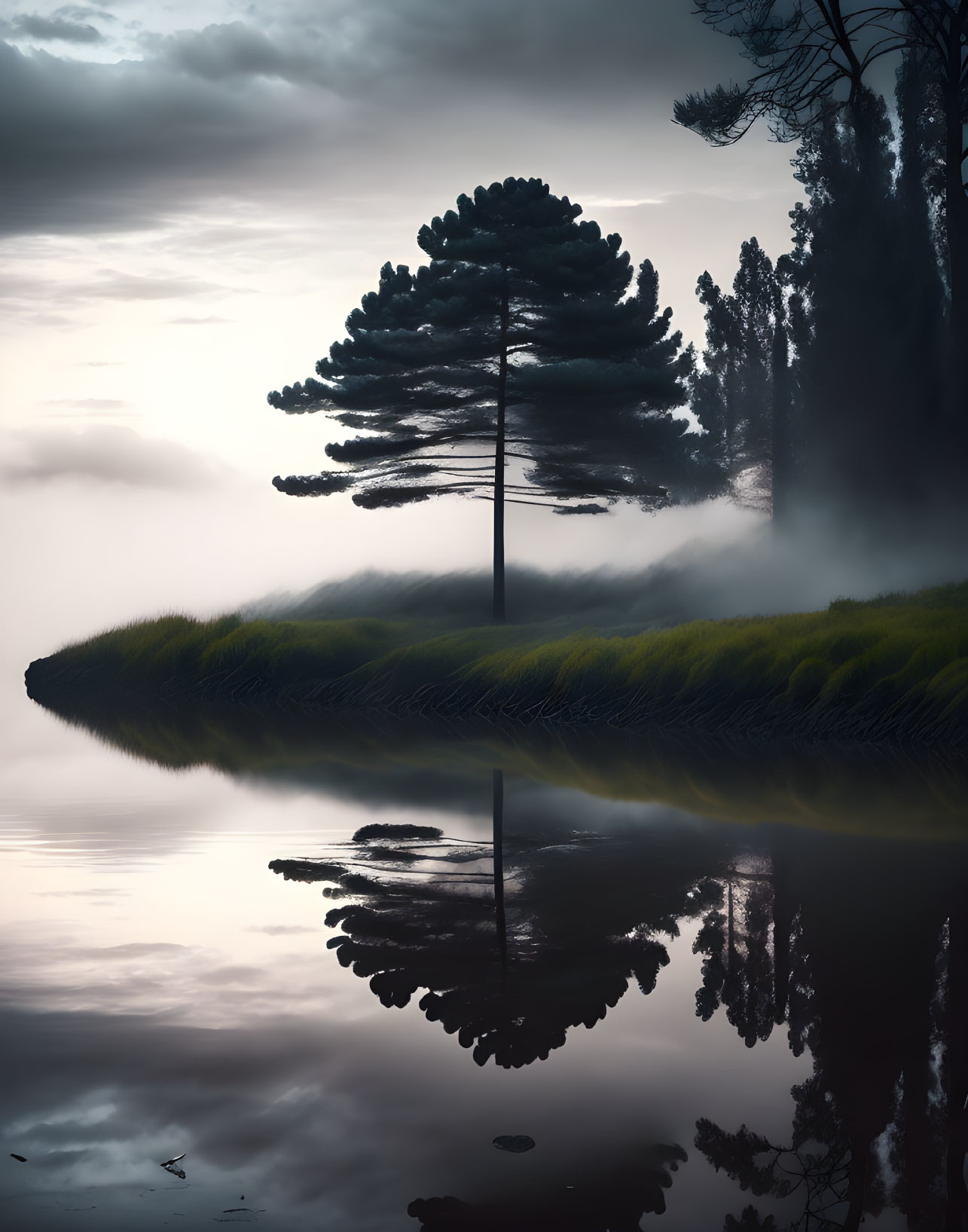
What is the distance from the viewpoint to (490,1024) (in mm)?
3010

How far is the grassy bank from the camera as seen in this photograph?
10.1 meters

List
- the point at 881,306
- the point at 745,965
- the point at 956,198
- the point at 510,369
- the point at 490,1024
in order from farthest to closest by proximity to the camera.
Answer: the point at 510,369
the point at 881,306
the point at 956,198
the point at 745,965
the point at 490,1024

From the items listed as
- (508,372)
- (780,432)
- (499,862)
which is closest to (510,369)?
(508,372)

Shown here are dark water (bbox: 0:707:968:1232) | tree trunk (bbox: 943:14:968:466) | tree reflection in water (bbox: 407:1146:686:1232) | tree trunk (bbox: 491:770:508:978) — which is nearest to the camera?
tree reflection in water (bbox: 407:1146:686:1232)

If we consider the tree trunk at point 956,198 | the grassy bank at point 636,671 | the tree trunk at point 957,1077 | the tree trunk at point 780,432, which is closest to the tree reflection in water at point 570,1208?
the tree trunk at point 957,1077

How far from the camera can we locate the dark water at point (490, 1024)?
2217 mm

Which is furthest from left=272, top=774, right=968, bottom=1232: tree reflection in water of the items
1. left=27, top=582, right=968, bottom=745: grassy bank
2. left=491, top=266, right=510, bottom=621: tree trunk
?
left=491, top=266, right=510, bottom=621: tree trunk

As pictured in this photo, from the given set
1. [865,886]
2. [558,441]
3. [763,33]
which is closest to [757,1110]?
[865,886]

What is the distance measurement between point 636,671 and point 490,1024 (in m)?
9.45

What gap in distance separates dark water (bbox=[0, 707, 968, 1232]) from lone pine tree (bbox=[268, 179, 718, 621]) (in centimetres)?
1596

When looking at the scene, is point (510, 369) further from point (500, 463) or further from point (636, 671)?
point (636, 671)

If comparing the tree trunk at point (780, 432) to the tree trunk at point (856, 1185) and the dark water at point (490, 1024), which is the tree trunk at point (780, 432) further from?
the tree trunk at point (856, 1185)

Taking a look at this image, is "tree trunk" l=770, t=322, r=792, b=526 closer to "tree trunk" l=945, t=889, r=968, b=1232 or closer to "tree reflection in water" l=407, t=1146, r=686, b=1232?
"tree trunk" l=945, t=889, r=968, b=1232

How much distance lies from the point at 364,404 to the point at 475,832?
17.0 metres
